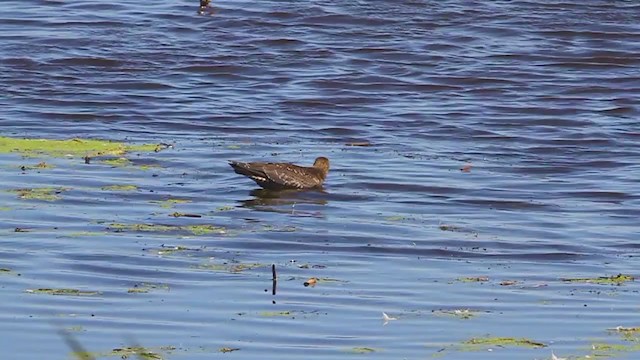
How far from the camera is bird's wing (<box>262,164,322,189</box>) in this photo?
Result: 41.2 ft

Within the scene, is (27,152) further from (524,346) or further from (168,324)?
(524,346)

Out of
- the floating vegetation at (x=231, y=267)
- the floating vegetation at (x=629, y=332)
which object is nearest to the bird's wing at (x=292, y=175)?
the floating vegetation at (x=231, y=267)

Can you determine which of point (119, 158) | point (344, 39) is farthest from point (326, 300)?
point (344, 39)

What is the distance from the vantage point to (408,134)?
15.4m

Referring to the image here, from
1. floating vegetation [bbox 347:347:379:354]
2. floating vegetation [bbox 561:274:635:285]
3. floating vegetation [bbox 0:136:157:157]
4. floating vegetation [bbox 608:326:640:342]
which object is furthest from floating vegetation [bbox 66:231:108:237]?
floating vegetation [bbox 608:326:640:342]

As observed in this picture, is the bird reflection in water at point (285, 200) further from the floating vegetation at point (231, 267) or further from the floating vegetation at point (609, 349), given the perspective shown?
the floating vegetation at point (609, 349)

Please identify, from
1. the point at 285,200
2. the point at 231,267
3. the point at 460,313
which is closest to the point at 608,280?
the point at 460,313

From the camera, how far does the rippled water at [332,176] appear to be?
8.30 metres

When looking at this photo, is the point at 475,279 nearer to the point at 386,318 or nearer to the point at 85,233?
the point at 386,318

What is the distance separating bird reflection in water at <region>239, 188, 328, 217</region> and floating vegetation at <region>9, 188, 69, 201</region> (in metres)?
1.34

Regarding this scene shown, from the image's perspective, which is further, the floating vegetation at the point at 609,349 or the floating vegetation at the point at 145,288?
the floating vegetation at the point at 145,288

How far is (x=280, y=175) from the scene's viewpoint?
41.4 feet

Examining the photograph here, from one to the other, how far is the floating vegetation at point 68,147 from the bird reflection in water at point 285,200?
1.71 meters

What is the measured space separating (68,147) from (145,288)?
17.2ft
